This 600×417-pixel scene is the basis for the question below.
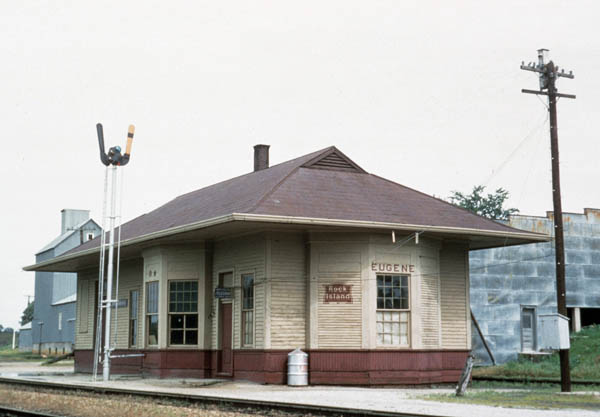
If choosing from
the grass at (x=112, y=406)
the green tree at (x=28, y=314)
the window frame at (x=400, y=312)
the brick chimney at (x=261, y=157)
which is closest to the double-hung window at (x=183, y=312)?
the grass at (x=112, y=406)

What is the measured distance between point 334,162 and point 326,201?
→ 2.76 m

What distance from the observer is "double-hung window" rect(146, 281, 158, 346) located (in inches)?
910

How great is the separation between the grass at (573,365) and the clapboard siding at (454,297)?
392 cm

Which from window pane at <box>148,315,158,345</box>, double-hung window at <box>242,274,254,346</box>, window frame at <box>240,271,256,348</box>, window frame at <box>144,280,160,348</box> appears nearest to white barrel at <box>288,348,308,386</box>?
window frame at <box>240,271,256,348</box>

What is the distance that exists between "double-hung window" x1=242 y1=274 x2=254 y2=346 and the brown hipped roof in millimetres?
1796

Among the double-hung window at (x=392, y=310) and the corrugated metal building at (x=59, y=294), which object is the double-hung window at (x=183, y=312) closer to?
the double-hung window at (x=392, y=310)

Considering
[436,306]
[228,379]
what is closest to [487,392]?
[436,306]

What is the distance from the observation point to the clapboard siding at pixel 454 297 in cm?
2202

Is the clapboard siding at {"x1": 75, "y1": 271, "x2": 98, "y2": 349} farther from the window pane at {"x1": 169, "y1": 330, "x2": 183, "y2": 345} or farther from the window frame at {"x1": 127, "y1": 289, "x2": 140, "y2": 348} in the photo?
the window pane at {"x1": 169, "y1": 330, "x2": 183, "y2": 345}

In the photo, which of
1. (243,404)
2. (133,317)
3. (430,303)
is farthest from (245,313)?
(243,404)

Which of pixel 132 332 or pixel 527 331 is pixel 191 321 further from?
pixel 527 331

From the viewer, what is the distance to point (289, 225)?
19594 mm

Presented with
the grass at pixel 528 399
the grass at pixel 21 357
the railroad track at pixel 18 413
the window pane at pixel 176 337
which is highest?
the window pane at pixel 176 337

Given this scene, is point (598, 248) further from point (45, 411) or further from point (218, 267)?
point (45, 411)
